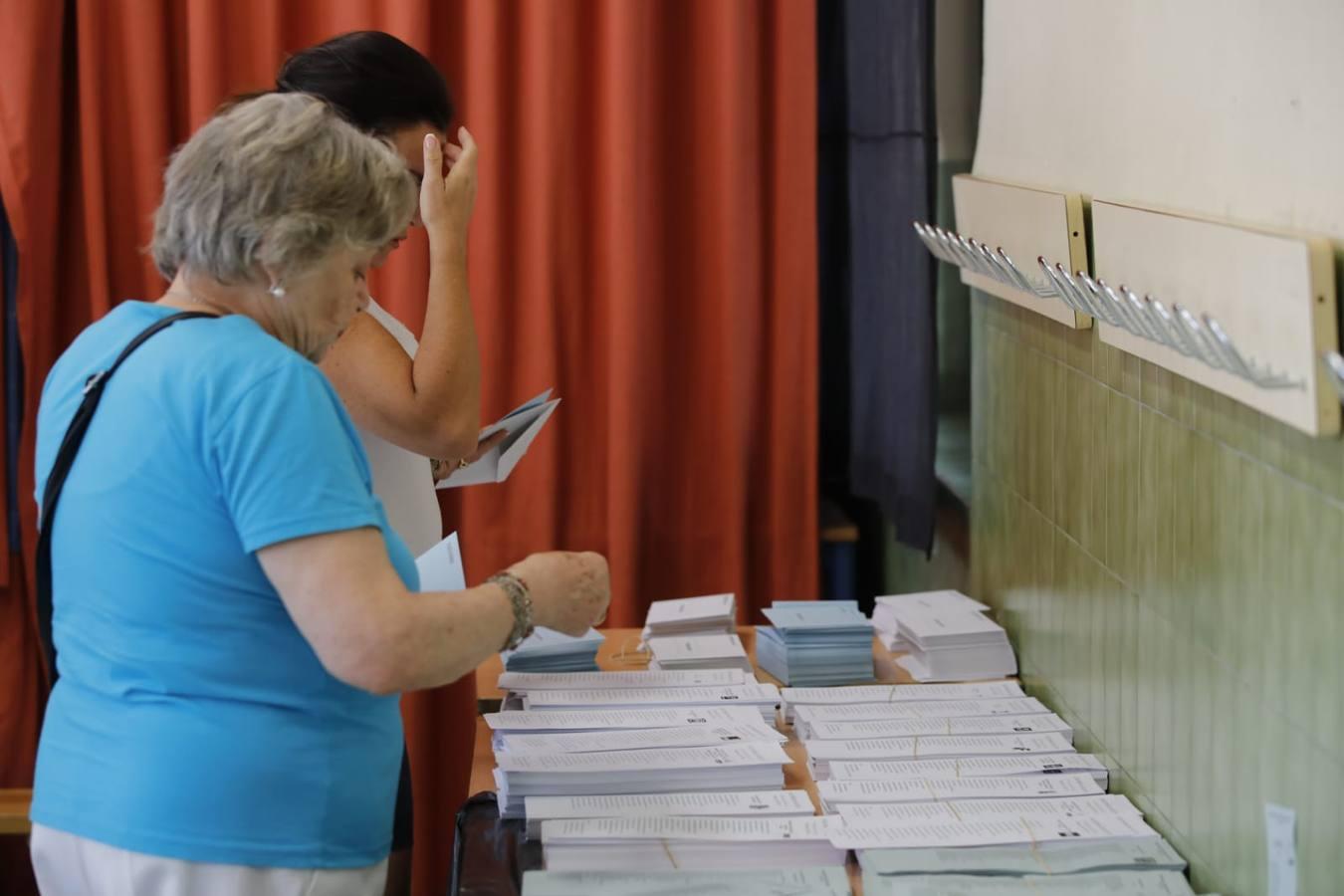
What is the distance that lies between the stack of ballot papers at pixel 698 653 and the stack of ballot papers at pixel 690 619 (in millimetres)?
38

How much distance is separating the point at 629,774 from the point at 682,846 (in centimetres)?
17

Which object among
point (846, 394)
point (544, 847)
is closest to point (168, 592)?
point (544, 847)

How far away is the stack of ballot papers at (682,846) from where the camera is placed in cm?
165

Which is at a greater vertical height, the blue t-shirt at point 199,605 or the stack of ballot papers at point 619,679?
the blue t-shirt at point 199,605

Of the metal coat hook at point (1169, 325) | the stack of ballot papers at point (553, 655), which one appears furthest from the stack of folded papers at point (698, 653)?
the metal coat hook at point (1169, 325)

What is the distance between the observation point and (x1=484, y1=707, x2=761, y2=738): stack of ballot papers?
1976 millimetres

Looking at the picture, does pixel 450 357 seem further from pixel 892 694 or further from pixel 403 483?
pixel 892 694

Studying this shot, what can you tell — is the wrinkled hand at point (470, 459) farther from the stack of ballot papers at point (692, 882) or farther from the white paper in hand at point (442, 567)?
the stack of ballot papers at point (692, 882)

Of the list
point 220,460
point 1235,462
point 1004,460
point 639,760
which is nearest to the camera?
point 220,460

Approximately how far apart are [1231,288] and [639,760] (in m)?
0.91

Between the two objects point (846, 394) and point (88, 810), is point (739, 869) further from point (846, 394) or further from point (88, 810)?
point (846, 394)

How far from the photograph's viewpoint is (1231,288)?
4.34 feet

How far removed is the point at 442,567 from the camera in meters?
2.06

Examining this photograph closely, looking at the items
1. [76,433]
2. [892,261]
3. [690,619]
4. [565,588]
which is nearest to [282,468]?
[76,433]
